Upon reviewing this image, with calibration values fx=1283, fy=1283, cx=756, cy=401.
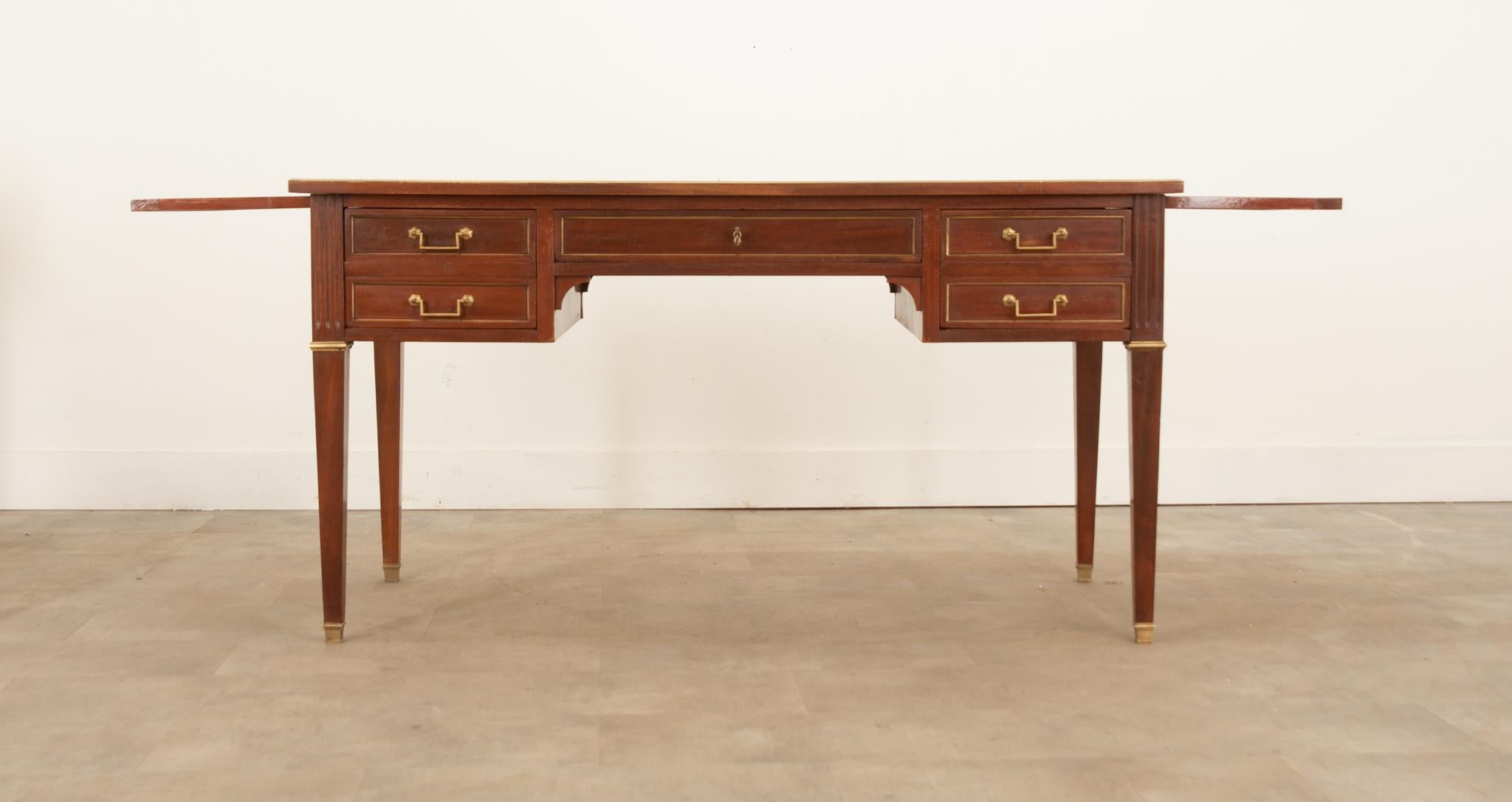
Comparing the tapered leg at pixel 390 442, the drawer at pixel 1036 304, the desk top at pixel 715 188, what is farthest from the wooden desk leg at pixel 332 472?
the drawer at pixel 1036 304

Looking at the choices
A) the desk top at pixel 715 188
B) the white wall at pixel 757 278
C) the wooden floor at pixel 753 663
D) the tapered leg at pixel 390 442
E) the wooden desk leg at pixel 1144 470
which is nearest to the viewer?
the wooden floor at pixel 753 663

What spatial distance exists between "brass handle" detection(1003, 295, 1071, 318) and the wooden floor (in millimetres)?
712

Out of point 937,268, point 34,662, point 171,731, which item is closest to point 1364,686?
point 937,268

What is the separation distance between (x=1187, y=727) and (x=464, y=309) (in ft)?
5.39

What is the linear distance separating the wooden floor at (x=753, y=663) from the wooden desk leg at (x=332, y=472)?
0.36 ft

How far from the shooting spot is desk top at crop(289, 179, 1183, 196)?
2.65 metres

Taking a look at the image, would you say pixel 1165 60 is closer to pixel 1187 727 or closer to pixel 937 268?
pixel 937 268

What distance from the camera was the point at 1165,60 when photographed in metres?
4.18

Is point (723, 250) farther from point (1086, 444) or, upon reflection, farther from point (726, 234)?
point (1086, 444)

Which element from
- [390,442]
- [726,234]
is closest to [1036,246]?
[726,234]

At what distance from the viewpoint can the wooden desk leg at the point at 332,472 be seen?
2.73 m

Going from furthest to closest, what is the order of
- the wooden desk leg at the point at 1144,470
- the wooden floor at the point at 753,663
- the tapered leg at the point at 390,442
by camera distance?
the tapered leg at the point at 390,442 < the wooden desk leg at the point at 1144,470 < the wooden floor at the point at 753,663

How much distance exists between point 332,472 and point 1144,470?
69.2 inches

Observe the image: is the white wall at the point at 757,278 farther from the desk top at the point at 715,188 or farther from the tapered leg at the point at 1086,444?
the desk top at the point at 715,188
